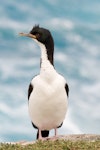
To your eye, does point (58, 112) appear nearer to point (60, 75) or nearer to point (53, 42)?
point (60, 75)

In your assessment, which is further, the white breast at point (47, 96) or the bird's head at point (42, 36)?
the bird's head at point (42, 36)

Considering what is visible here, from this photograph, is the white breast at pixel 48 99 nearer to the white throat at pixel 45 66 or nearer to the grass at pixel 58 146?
the white throat at pixel 45 66

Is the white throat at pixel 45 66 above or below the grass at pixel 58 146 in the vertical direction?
above

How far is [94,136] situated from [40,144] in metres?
2.46

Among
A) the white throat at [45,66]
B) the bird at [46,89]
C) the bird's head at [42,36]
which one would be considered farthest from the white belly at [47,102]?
the bird's head at [42,36]

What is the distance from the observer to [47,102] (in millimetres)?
12789

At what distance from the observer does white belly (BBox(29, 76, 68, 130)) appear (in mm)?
12766

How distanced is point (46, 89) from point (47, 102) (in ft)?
1.05

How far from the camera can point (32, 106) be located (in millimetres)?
13141

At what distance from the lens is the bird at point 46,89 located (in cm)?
1280

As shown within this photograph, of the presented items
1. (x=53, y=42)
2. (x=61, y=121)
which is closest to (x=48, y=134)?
(x=61, y=121)

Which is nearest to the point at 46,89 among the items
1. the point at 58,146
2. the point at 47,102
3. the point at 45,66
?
the point at 47,102

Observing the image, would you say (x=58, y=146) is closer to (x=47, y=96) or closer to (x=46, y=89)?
(x=47, y=96)

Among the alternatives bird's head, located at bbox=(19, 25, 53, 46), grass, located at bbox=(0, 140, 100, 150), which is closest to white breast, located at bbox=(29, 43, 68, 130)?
bird's head, located at bbox=(19, 25, 53, 46)
